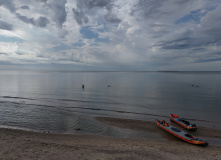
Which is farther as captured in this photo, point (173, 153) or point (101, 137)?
point (101, 137)

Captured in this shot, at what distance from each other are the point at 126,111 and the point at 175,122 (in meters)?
10.1

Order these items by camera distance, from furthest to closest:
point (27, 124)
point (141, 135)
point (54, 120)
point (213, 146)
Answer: point (54, 120) → point (27, 124) → point (141, 135) → point (213, 146)

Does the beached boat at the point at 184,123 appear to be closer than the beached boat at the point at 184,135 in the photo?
No

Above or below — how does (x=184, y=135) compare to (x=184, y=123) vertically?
below

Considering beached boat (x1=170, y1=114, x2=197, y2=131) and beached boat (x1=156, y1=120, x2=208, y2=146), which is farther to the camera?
beached boat (x1=170, y1=114, x2=197, y2=131)

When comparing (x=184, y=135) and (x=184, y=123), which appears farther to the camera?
(x=184, y=123)

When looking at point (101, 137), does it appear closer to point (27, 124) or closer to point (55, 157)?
point (55, 157)

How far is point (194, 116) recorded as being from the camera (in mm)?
28062

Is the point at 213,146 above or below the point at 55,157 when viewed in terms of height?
below

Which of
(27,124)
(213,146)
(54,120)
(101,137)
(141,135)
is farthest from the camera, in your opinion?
(54,120)

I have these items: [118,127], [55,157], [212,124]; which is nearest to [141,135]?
[118,127]

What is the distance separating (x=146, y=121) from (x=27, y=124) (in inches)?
757

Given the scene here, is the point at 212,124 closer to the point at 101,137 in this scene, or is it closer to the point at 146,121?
the point at 146,121

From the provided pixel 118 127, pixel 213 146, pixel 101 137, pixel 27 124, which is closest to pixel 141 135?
pixel 118 127
